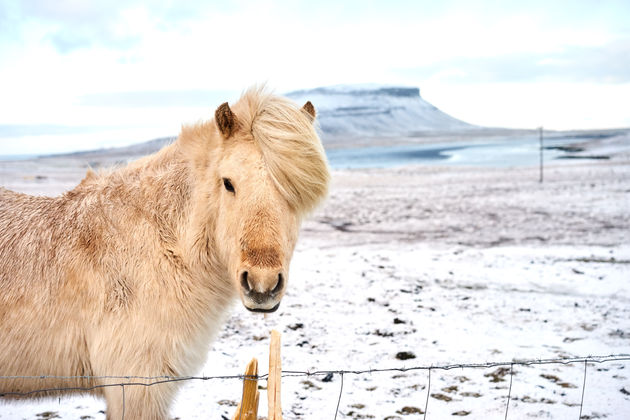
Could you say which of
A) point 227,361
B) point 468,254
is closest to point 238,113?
point 227,361

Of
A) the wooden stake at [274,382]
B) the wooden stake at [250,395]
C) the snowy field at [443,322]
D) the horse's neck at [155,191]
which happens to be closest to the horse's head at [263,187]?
the wooden stake at [274,382]

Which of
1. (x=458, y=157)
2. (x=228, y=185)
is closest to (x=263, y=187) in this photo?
(x=228, y=185)

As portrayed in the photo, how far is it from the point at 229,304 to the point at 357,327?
12.2 feet

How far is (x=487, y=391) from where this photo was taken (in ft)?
15.5

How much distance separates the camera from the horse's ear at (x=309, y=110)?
9.93 ft

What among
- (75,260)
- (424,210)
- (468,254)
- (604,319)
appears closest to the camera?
(75,260)

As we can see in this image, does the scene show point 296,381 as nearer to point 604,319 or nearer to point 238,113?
point 238,113

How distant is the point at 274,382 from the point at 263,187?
3.34 feet

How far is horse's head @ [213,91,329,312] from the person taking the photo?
2.37 metres

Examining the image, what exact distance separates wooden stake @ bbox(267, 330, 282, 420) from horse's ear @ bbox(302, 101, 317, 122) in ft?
4.66

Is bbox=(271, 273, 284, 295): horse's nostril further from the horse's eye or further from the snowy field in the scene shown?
the snowy field

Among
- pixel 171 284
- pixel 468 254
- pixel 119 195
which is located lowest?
pixel 468 254

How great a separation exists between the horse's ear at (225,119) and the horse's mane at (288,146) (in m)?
0.07

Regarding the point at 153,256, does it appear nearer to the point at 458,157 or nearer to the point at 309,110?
the point at 309,110
